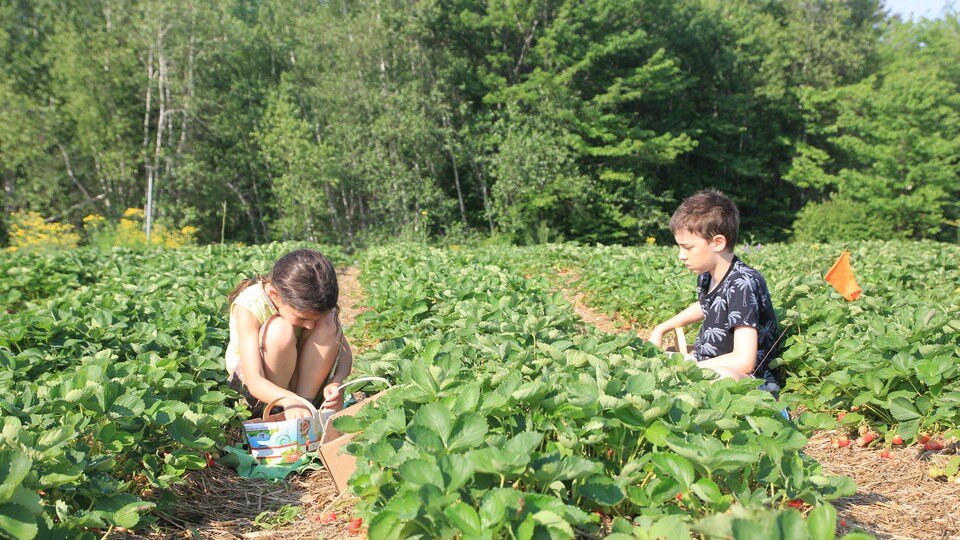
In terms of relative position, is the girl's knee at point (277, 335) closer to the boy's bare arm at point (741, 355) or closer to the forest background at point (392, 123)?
the boy's bare arm at point (741, 355)

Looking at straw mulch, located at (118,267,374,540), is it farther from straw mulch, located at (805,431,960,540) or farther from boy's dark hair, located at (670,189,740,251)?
boy's dark hair, located at (670,189,740,251)

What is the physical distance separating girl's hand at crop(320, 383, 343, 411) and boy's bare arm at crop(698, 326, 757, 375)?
168 cm

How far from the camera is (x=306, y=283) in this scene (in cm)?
303

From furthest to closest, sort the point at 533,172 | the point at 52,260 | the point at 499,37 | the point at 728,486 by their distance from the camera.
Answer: the point at 499,37 → the point at 533,172 → the point at 52,260 → the point at 728,486

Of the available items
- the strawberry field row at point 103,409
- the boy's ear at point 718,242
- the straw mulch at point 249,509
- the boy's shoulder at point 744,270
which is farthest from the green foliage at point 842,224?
the straw mulch at point 249,509

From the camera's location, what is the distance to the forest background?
22.2 meters

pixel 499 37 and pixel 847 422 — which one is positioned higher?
pixel 499 37

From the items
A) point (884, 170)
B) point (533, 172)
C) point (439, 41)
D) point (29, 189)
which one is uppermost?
point (439, 41)

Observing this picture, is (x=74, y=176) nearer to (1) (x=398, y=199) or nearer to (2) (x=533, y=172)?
(1) (x=398, y=199)

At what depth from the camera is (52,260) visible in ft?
24.3

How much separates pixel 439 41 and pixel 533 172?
710 cm

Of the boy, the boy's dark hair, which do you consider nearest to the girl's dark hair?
the boy

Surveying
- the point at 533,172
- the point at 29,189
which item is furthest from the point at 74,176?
the point at 533,172

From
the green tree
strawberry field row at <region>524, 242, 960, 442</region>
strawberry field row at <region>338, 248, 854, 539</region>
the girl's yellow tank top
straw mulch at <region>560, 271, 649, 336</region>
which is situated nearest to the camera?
strawberry field row at <region>338, 248, 854, 539</region>
